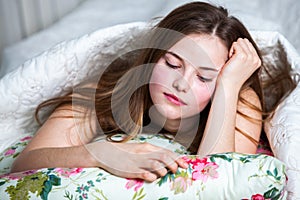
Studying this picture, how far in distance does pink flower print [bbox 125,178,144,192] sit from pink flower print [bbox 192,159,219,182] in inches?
3.1

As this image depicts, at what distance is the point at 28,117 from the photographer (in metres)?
1.26

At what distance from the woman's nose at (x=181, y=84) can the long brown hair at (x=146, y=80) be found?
3.4 inches

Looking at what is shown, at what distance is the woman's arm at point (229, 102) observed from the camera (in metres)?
1.10

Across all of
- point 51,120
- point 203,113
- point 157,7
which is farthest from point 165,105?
point 157,7

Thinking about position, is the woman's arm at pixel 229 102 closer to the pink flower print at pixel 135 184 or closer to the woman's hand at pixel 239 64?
the woman's hand at pixel 239 64

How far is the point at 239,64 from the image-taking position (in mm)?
1152

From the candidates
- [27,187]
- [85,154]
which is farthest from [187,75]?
[27,187]

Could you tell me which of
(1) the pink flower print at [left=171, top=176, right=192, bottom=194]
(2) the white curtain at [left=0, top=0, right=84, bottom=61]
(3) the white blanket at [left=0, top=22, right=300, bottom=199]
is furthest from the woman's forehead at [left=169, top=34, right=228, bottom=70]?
(2) the white curtain at [left=0, top=0, right=84, bottom=61]

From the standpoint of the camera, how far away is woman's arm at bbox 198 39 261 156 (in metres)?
1.10

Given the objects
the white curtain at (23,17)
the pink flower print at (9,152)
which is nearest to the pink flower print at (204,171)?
the pink flower print at (9,152)

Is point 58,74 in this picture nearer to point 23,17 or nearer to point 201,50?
point 201,50

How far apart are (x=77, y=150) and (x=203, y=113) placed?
31cm

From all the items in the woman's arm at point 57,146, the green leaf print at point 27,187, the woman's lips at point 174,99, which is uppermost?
the woman's lips at point 174,99

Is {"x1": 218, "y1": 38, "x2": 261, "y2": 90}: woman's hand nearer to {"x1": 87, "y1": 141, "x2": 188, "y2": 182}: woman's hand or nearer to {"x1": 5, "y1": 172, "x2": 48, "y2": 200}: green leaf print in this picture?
{"x1": 87, "y1": 141, "x2": 188, "y2": 182}: woman's hand
